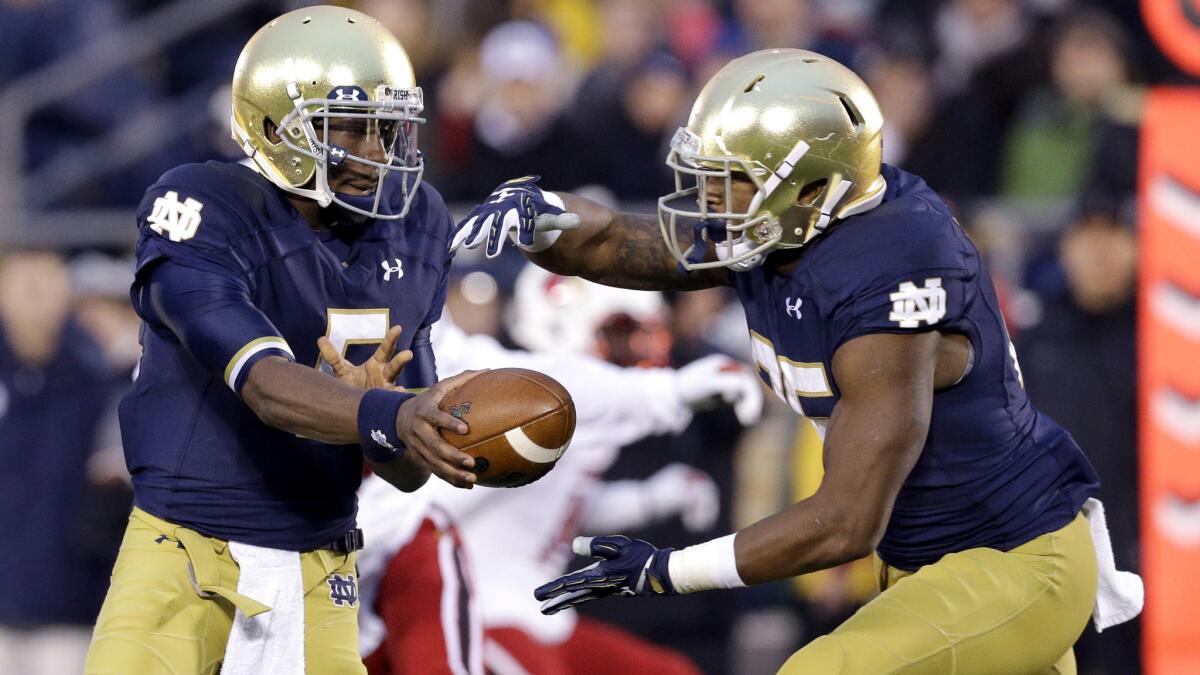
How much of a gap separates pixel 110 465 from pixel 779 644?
8.72 feet

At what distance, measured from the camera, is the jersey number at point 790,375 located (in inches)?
139

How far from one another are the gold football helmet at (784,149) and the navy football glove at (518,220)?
1.29 ft

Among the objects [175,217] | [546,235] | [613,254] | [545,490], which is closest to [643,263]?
[613,254]

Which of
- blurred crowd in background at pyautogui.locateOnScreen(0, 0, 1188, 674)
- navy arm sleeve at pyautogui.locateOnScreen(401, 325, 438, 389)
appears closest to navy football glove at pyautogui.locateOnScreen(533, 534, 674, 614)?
navy arm sleeve at pyautogui.locateOnScreen(401, 325, 438, 389)

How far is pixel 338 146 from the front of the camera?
3.59 metres

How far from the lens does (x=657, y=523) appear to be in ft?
20.7

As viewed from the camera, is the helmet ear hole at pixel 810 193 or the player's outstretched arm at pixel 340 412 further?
the helmet ear hole at pixel 810 193

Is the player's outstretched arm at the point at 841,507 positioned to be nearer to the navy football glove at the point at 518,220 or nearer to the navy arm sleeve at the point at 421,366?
the navy arm sleeve at the point at 421,366

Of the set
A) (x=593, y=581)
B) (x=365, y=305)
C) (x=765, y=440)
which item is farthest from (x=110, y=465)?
(x=593, y=581)

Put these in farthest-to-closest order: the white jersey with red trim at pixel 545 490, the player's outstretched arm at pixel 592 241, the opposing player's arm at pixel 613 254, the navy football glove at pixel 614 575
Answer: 1. the white jersey with red trim at pixel 545 490
2. the opposing player's arm at pixel 613 254
3. the player's outstretched arm at pixel 592 241
4. the navy football glove at pixel 614 575

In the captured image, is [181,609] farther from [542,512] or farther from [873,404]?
[542,512]

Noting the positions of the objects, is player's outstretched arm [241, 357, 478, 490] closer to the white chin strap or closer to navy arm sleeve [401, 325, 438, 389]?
navy arm sleeve [401, 325, 438, 389]

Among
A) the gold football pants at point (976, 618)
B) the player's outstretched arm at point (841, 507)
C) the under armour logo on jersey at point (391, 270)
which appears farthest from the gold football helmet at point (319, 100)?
the gold football pants at point (976, 618)

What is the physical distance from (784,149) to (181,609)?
1513 millimetres
